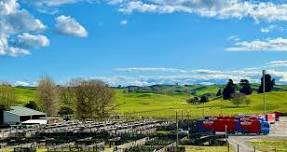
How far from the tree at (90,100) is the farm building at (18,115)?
11315 millimetres

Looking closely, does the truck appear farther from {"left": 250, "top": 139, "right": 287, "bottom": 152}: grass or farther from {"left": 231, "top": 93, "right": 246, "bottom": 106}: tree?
{"left": 231, "top": 93, "right": 246, "bottom": 106}: tree

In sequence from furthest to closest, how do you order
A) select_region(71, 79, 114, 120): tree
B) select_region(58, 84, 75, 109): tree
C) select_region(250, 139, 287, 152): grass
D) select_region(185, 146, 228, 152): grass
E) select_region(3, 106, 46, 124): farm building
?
select_region(58, 84, 75, 109): tree, select_region(71, 79, 114, 120): tree, select_region(3, 106, 46, 124): farm building, select_region(250, 139, 287, 152): grass, select_region(185, 146, 228, 152): grass

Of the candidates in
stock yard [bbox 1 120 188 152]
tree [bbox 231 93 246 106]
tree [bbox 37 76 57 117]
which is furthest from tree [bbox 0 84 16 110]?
tree [bbox 231 93 246 106]

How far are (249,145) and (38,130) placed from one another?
41008mm

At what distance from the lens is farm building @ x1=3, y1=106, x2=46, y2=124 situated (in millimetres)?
127525

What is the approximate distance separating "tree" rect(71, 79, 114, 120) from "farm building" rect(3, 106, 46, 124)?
37.1 ft

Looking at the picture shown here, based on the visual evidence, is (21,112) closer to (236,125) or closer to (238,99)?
(236,125)

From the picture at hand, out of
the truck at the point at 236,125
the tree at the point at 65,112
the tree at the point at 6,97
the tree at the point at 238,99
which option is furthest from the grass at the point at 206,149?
the tree at the point at 238,99

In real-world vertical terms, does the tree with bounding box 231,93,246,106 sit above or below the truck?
above

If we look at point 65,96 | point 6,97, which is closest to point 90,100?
point 65,96

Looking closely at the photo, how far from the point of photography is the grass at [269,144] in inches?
2822

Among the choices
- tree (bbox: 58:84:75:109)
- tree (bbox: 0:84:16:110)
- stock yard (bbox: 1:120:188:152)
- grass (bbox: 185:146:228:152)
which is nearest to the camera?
grass (bbox: 185:146:228:152)

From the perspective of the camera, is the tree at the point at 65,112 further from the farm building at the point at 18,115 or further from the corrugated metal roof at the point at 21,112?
the corrugated metal roof at the point at 21,112

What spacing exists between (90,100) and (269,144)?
58.4m
